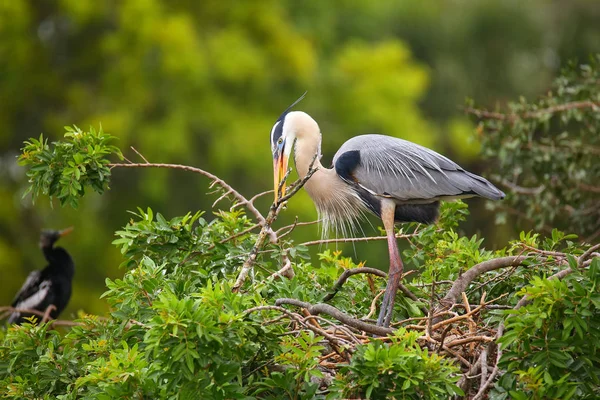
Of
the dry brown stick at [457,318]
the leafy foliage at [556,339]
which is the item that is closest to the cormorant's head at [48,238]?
the dry brown stick at [457,318]

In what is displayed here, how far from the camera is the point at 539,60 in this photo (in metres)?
20.4

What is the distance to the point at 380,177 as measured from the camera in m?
6.01

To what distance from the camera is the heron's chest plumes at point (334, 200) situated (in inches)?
248

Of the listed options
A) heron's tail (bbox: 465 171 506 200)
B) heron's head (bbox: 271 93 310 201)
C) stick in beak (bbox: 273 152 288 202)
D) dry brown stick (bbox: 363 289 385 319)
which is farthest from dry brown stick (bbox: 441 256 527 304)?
heron's head (bbox: 271 93 310 201)

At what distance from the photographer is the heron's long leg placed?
5.11 meters

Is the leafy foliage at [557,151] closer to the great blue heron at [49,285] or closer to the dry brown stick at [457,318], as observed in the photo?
the dry brown stick at [457,318]

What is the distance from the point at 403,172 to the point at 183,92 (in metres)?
12.4

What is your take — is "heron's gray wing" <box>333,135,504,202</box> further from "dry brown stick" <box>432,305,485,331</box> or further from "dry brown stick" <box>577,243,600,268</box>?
"dry brown stick" <box>577,243,600,268</box>

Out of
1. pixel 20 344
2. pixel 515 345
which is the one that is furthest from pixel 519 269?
pixel 20 344

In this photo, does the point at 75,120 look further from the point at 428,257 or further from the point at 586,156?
the point at 428,257

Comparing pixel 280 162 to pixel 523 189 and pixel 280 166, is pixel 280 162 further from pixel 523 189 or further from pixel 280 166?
pixel 523 189

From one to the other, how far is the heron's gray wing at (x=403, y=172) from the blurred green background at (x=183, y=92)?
951 cm

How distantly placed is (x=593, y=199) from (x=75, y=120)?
11.3m

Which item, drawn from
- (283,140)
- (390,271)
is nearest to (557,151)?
(283,140)
